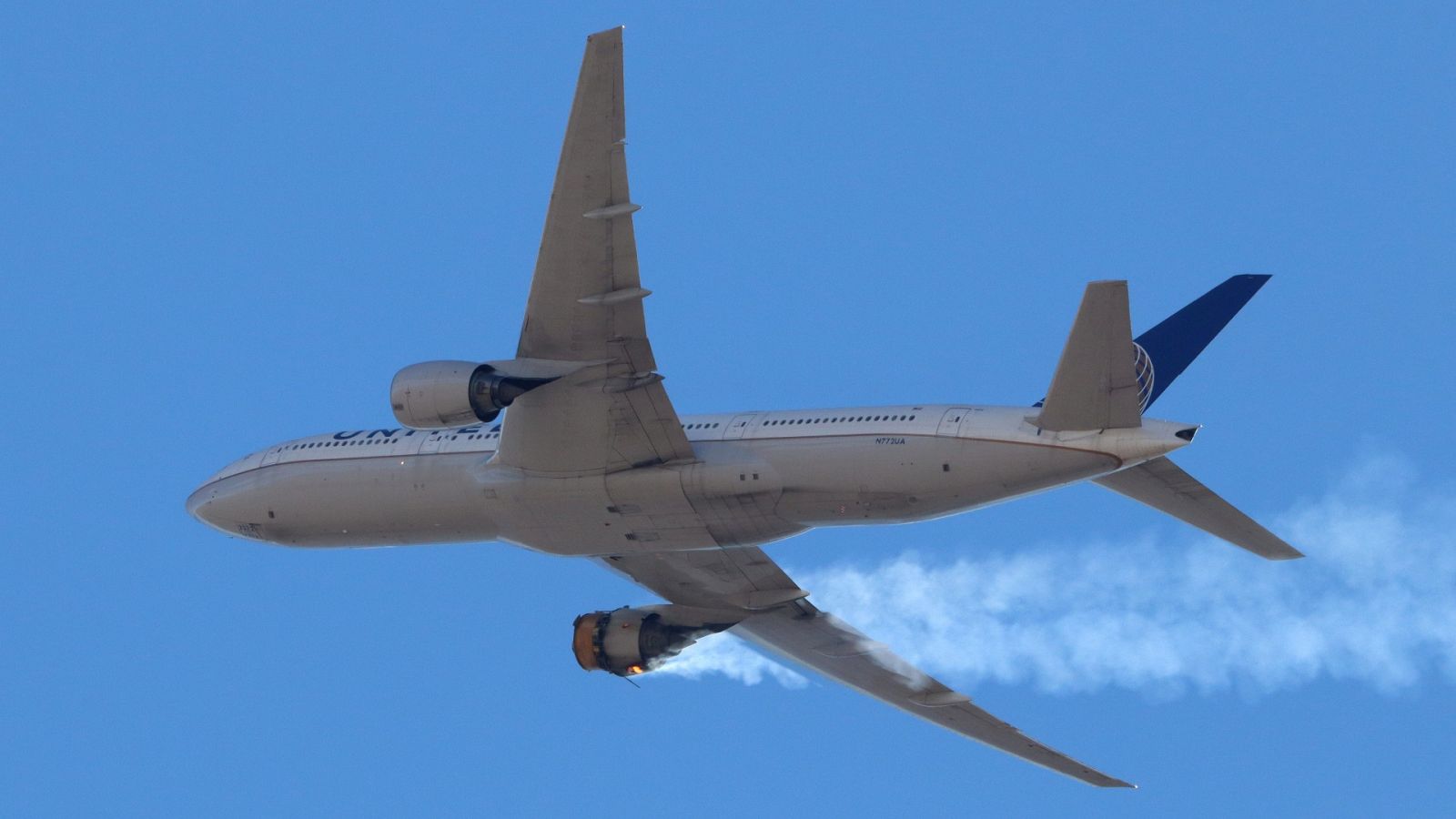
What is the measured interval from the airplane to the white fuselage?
4 centimetres

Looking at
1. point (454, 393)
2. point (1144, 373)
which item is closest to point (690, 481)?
point (454, 393)

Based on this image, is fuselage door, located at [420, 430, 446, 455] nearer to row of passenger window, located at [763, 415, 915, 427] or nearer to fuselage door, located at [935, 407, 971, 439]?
row of passenger window, located at [763, 415, 915, 427]

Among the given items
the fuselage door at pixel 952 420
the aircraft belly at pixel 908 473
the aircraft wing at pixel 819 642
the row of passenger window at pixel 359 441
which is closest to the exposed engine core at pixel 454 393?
the row of passenger window at pixel 359 441

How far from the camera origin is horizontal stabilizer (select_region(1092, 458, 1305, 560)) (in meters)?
35.2

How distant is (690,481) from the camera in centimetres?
3675

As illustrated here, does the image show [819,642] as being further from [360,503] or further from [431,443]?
[360,503]

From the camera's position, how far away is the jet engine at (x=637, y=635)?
140 feet

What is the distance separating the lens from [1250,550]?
35844mm

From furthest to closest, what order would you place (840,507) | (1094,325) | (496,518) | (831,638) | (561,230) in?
1. (831,638)
2. (496,518)
3. (840,507)
4. (561,230)
5. (1094,325)

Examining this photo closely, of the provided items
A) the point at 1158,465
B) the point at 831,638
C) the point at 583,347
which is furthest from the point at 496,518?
the point at 1158,465

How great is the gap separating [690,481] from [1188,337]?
901 cm

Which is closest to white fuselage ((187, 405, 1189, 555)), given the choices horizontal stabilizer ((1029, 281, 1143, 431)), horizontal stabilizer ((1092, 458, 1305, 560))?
horizontal stabilizer ((1029, 281, 1143, 431))

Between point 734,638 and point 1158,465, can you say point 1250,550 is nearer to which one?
point 1158,465

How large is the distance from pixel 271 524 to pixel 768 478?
10.7 metres
